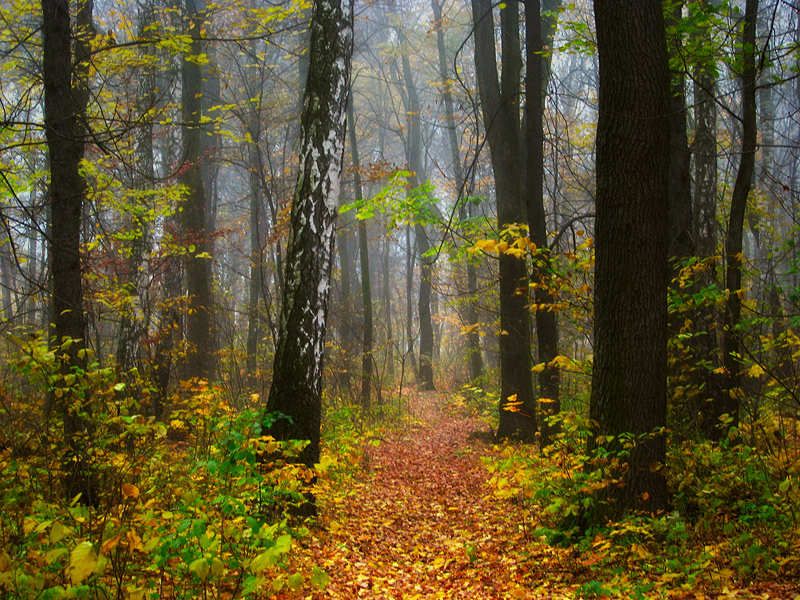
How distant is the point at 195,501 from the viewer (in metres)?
3.51

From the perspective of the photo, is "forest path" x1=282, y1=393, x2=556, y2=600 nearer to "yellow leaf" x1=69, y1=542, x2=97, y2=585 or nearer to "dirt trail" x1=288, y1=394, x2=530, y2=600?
"dirt trail" x1=288, y1=394, x2=530, y2=600

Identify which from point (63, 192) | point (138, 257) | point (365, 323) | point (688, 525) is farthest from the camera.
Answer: point (365, 323)

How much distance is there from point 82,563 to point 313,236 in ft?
12.1

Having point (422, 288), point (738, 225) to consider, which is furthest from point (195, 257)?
point (422, 288)

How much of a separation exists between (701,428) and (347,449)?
14.8 feet

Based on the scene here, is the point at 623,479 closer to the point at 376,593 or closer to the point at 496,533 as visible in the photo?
the point at 496,533

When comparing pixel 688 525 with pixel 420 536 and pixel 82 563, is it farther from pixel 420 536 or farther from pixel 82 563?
pixel 82 563

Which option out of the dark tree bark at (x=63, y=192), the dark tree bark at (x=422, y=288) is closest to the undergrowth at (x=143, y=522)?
the dark tree bark at (x=63, y=192)

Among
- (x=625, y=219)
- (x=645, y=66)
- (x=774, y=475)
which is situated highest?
(x=645, y=66)

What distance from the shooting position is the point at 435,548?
4871 millimetres

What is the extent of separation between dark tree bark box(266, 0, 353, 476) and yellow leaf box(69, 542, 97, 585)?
2721 mm

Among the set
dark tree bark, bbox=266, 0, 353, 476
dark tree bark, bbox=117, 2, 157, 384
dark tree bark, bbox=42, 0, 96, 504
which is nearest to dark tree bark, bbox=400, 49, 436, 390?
dark tree bark, bbox=117, 2, 157, 384

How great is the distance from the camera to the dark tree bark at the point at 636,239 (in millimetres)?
4309

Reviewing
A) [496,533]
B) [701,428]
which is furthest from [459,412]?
[496,533]
